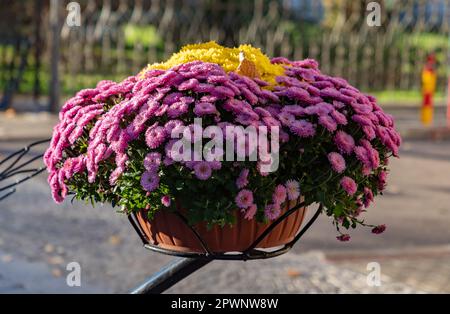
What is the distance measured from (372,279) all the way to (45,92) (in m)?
16.2

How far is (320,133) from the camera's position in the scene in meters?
2.93

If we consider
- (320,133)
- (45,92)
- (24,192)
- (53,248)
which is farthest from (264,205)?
(45,92)

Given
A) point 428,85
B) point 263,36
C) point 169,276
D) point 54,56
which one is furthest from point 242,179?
point 263,36

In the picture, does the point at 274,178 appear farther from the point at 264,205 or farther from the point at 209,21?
the point at 209,21

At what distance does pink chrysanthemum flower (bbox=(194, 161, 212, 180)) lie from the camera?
278 cm

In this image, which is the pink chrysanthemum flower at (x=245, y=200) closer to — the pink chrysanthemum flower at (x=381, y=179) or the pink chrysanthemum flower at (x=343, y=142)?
the pink chrysanthemum flower at (x=343, y=142)

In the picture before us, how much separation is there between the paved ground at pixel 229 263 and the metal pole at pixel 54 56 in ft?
25.4

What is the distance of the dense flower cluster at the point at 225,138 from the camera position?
2.83m

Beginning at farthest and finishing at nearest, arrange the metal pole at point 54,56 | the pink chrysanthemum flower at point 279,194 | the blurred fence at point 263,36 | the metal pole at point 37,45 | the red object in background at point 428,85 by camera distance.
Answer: the blurred fence at point 263,36 → the metal pole at point 37,45 → the metal pole at point 54,56 → the red object in background at point 428,85 → the pink chrysanthemum flower at point 279,194

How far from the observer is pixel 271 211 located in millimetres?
2910

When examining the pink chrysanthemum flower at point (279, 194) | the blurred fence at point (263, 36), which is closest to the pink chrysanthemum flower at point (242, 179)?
the pink chrysanthemum flower at point (279, 194)

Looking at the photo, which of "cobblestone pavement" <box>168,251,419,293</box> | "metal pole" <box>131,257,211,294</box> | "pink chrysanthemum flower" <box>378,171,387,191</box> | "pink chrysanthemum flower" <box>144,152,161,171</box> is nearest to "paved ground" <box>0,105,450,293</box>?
"cobblestone pavement" <box>168,251,419,293</box>

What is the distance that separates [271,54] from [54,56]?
301 inches

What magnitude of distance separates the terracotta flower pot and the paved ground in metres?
2.66
